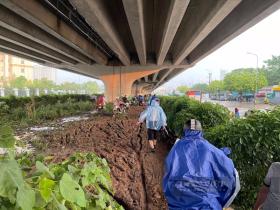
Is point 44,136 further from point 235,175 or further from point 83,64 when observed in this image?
point 83,64

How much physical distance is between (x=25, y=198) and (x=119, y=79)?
40494 mm

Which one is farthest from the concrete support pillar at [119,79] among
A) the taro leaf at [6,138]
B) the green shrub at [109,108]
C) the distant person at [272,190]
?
the taro leaf at [6,138]

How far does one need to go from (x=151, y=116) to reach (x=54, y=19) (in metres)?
8.18

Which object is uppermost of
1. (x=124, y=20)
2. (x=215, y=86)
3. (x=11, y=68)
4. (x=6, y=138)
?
(x=11, y=68)

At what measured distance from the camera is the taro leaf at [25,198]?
1369 mm

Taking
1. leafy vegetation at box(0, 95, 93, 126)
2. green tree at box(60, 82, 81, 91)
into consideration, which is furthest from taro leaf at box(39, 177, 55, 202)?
green tree at box(60, 82, 81, 91)

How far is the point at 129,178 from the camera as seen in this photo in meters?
9.05

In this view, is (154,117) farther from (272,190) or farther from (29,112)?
(29,112)

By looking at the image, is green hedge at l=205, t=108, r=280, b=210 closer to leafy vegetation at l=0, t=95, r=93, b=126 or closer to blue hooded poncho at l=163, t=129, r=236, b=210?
blue hooded poncho at l=163, t=129, r=236, b=210

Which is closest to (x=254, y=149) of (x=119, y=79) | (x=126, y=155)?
(x=126, y=155)

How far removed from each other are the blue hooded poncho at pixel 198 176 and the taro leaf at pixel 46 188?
2.07m

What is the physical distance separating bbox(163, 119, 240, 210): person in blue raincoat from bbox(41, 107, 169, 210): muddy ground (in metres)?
3.46

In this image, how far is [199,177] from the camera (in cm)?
351

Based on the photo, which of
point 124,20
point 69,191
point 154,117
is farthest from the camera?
point 124,20
